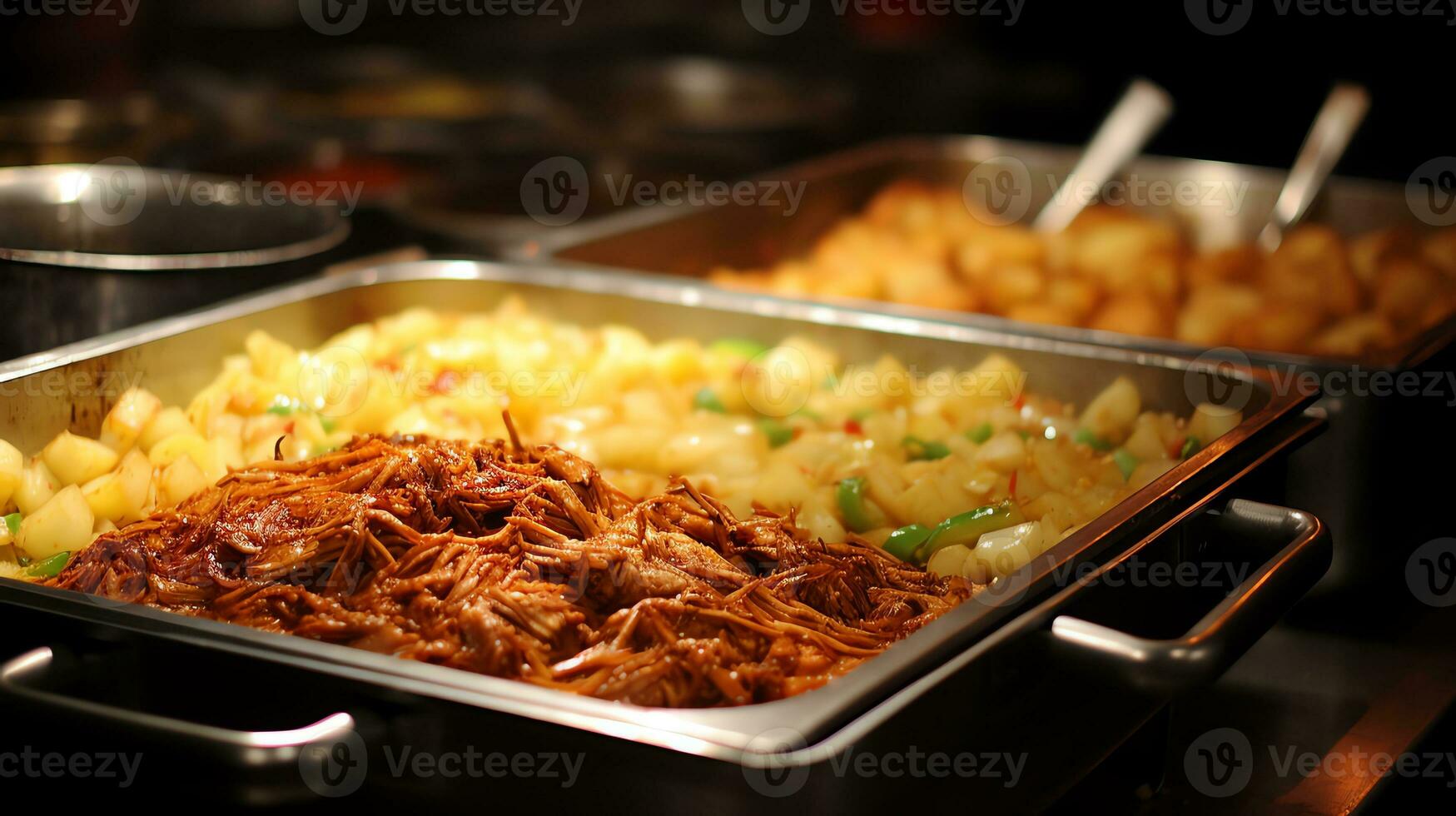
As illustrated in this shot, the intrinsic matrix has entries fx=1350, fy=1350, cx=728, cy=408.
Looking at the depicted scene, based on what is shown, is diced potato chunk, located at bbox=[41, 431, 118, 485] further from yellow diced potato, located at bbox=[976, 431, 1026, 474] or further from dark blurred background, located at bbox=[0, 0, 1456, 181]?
dark blurred background, located at bbox=[0, 0, 1456, 181]

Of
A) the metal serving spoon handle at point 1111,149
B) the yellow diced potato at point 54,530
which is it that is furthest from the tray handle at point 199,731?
the metal serving spoon handle at point 1111,149

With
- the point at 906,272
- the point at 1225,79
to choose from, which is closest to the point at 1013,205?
the point at 906,272

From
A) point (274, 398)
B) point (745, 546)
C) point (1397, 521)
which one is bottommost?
point (1397, 521)

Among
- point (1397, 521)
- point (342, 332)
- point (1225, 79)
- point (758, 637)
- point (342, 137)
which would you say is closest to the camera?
point (758, 637)

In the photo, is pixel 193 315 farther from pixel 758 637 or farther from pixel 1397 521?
pixel 1397 521

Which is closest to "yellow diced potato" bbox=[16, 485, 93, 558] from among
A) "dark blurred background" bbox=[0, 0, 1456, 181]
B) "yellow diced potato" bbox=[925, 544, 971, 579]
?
"yellow diced potato" bbox=[925, 544, 971, 579]

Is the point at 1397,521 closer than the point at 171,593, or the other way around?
the point at 171,593
